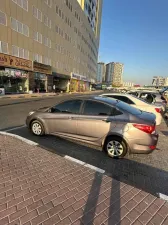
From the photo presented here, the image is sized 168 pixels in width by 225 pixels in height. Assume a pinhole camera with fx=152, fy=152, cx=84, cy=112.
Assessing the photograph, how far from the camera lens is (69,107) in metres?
5.05

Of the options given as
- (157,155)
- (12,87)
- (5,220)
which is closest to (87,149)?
(157,155)

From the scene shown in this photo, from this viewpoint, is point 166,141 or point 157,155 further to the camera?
point 166,141

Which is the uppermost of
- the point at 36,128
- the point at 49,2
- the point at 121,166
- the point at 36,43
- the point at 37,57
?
the point at 49,2

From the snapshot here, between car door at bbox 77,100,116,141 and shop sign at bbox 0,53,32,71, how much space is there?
20477 mm

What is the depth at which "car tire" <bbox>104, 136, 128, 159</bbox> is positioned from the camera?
411cm

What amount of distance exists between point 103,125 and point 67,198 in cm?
223

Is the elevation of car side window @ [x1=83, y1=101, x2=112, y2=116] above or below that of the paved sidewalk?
above

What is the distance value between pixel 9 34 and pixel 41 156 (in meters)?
23.6

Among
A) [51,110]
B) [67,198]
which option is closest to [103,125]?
[51,110]

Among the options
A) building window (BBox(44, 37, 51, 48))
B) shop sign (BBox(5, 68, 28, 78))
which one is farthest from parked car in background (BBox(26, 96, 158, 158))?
building window (BBox(44, 37, 51, 48))

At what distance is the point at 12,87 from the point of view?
24.0 meters

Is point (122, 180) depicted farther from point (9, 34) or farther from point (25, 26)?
point (25, 26)

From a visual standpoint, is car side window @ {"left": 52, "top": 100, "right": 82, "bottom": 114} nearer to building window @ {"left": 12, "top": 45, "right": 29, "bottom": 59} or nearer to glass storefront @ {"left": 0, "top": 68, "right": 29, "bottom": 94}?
glass storefront @ {"left": 0, "top": 68, "right": 29, "bottom": 94}

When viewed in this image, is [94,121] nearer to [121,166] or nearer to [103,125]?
[103,125]
